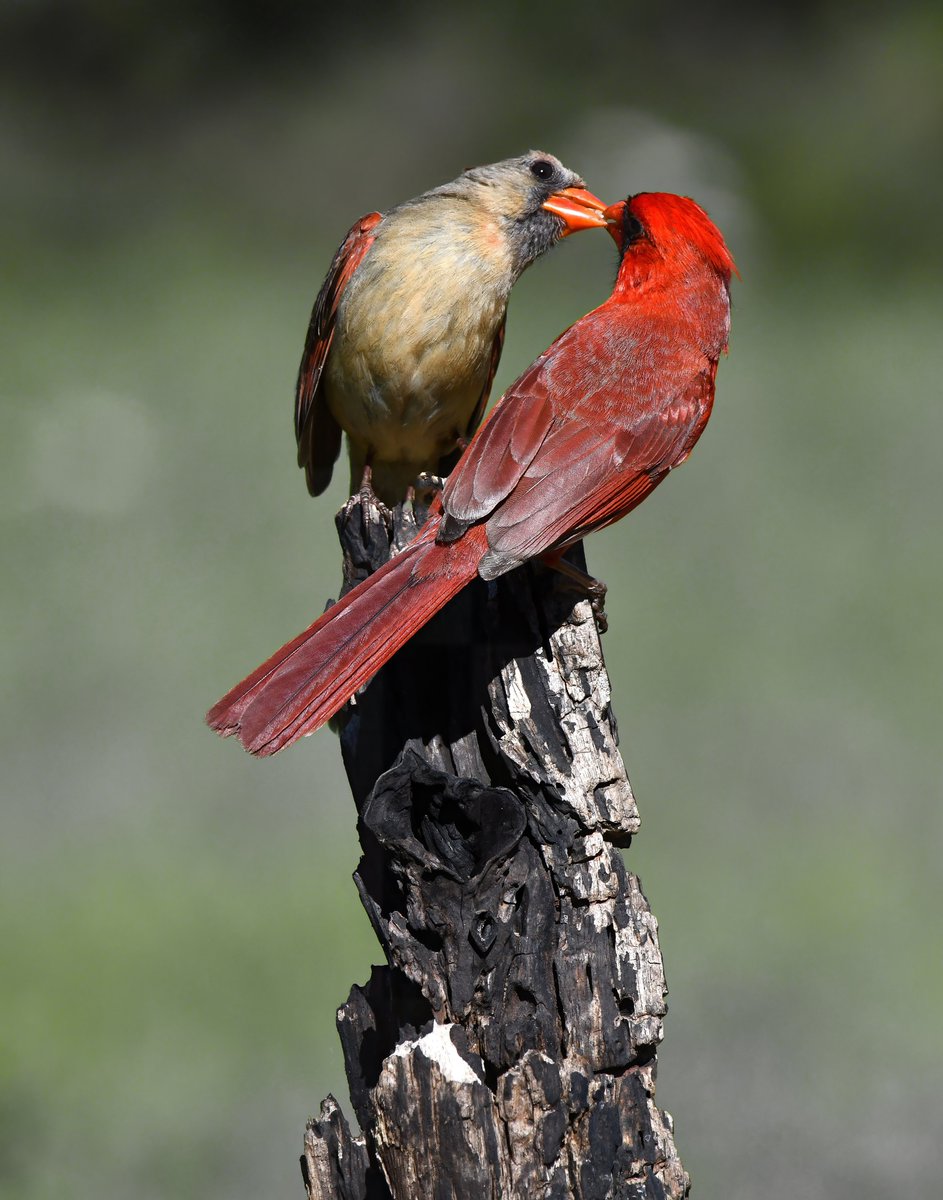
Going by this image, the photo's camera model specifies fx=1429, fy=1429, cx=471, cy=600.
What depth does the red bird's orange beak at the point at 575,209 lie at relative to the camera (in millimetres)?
3045

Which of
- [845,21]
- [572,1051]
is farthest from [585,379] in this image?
[845,21]

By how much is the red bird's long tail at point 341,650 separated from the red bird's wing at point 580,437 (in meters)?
0.07

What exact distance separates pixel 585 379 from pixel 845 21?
4.91 metres

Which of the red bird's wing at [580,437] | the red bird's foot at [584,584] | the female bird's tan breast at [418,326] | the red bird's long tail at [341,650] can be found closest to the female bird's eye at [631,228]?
the red bird's wing at [580,437]

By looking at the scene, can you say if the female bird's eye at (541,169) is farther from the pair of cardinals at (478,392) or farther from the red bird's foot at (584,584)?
the red bird's foot at (584,584)

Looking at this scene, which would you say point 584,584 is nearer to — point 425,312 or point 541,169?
point 425,312

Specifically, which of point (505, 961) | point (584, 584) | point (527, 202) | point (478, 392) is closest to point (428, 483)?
point (478, 392)

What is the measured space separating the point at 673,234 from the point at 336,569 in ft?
8.84

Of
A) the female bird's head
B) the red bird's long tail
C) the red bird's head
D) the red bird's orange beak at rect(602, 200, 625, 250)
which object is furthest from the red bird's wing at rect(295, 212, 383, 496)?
the red bird's long tail

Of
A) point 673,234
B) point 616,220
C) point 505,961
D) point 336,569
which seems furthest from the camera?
point 336,569

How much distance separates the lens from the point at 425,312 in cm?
290

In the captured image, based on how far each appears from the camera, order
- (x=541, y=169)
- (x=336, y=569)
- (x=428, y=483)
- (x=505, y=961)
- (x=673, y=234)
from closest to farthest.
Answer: (x=505, y=961), (x=673, y=234), (x=428, y=483), (x=541, y=169), (x=336, y=569)

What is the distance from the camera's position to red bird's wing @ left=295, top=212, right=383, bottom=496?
3.05m

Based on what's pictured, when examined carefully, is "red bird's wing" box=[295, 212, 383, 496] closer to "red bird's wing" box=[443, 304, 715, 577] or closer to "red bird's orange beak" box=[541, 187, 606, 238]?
"red bird's orange beak" box=[541, 187, 606, 238]
